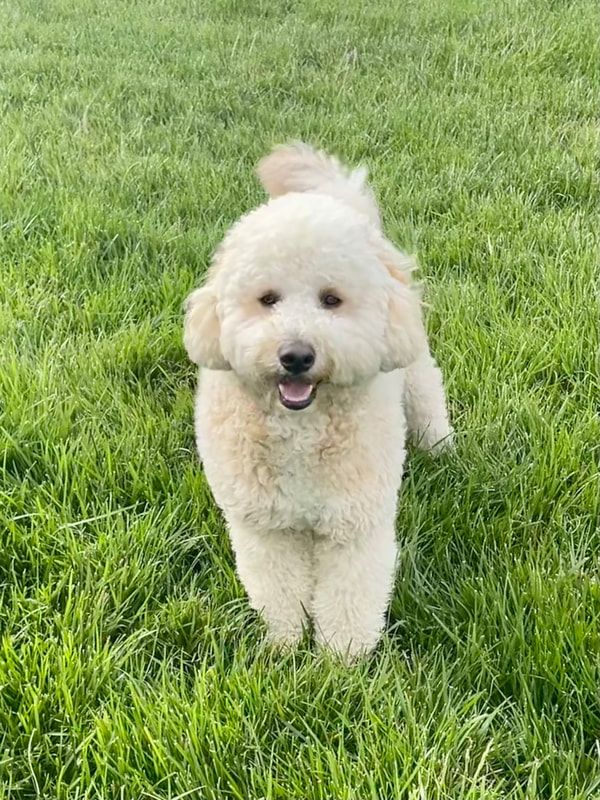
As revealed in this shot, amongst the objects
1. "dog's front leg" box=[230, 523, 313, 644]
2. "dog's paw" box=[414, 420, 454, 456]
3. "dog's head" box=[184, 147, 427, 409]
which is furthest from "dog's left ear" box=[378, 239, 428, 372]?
"dog's paw" box=[414, 420, 454, 456]

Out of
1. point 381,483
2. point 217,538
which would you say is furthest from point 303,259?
point 217,538

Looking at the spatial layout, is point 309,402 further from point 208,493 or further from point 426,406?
point 426,406

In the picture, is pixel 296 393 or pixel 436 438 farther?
pixel 436 438

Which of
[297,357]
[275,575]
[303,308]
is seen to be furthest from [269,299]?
[275,575]

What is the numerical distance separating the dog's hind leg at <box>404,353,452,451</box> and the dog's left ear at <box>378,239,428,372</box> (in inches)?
24.9

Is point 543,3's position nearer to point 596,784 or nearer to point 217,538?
point 217,538

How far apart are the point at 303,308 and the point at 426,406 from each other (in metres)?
0.96

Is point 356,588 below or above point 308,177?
below

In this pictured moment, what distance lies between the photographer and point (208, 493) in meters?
2.51

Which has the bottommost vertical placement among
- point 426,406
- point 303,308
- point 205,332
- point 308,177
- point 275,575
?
point 275,575

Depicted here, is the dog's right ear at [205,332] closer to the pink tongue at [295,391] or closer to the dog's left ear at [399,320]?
the pink tongue at [295,391]

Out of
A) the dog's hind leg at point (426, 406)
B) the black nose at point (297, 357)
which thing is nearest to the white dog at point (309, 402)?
the black nose at point (297, 357)

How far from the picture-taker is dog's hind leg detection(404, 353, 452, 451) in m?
2.74

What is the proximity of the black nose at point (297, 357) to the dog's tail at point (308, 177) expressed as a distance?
0.69 meters
